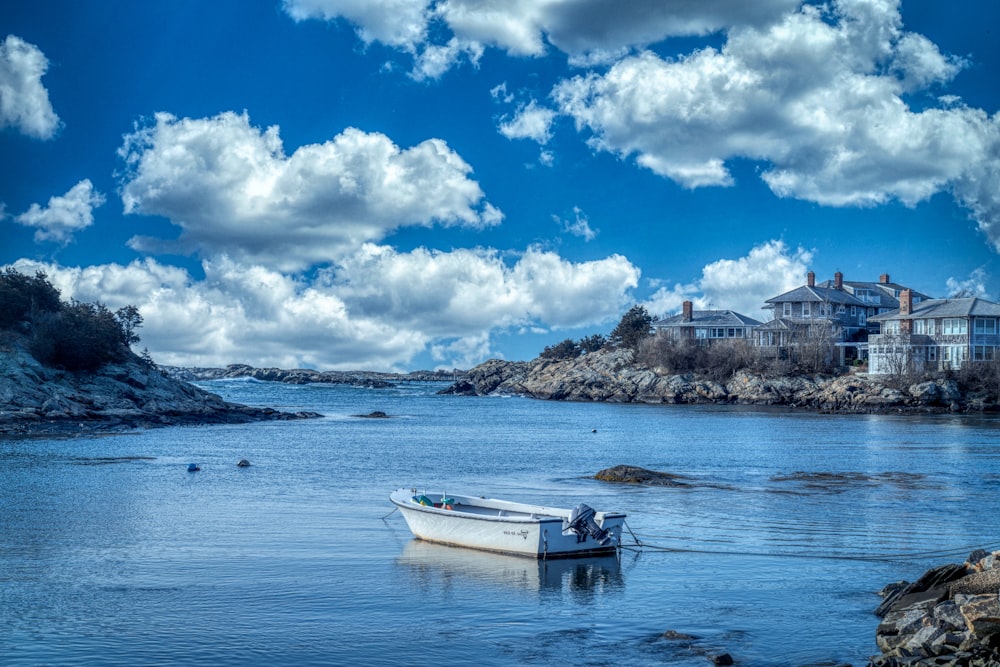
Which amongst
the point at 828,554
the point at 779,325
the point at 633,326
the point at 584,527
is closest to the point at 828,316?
the point at 779,325

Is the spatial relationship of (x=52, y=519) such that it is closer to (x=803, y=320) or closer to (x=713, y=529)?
(x=713, y=529)

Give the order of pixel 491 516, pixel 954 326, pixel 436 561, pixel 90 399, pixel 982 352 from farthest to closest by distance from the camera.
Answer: pixel 954 326 → pixel 982 352 → pixel 90 399 → pixel 491 516 → pixel 436 561

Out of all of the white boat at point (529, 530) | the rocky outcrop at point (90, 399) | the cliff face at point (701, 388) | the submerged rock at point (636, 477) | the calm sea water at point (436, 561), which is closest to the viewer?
the calm sea water at point (436, 561)

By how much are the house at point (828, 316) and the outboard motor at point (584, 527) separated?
92442 mm

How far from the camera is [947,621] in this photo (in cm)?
1211

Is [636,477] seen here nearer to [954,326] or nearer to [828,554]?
[828,554]

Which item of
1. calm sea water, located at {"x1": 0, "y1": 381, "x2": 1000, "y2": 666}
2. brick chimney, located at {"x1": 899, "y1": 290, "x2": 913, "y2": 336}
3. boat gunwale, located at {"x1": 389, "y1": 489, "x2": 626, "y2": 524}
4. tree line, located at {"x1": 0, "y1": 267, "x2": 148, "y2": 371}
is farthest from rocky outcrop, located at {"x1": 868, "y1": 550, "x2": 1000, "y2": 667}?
brick chimney, located at {"x1": 899, "y1": 290, "x2": 913, "y2": 336}

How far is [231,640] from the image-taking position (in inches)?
562

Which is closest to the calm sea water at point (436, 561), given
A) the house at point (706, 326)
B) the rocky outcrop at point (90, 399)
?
the rocky outcrop at point (90, 399)

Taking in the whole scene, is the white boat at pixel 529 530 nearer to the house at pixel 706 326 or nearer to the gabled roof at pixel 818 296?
the gabled roof at pixel 818 296

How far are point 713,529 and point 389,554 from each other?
907 centimetres

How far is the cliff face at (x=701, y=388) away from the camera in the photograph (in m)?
88.1

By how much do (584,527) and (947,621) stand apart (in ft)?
31.3

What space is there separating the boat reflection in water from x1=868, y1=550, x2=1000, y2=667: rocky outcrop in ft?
18.6
